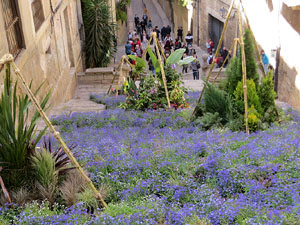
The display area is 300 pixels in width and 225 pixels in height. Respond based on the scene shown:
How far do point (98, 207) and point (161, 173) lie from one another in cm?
82

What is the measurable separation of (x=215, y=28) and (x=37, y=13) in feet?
40.9

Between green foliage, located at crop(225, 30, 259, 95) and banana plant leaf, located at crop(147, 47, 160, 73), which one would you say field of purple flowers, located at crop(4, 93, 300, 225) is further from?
banana plant leaf, located at crop(147, 47, 160, 73)

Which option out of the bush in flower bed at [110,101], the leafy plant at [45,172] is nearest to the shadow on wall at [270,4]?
the bush in flower bed at [110,101]

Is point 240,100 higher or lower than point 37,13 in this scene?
lower

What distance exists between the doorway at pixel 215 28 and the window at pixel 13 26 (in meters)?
13.1

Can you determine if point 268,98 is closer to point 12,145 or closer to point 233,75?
point 233,75

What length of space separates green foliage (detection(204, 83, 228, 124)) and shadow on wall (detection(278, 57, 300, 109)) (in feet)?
13.6

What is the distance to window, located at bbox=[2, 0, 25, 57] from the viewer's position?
255 inches

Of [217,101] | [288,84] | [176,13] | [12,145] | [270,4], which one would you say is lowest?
[288,84]

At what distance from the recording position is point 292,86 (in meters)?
10.1

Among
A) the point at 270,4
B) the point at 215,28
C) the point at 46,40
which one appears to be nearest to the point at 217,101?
the point at 46,40

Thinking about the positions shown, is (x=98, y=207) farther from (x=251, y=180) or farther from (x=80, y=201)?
(x=251, y=180)

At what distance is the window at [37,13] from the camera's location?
8.24 meters

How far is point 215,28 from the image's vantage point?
1920 cm
